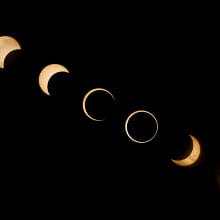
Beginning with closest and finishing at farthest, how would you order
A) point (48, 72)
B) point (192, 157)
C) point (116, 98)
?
point (192, 157) < point (48, 72) < point (116, 98)

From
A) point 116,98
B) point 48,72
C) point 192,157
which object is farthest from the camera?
point 116,98

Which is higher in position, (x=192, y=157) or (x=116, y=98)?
(x=116, y=98)

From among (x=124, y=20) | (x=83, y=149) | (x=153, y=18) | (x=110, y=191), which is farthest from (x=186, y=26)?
(x=110, y=191)

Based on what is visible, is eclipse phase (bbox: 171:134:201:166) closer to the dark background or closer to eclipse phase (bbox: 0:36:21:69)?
the dark background

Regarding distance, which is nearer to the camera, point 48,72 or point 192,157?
point 192,157

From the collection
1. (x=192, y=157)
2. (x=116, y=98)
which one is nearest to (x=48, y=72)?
(x=116, y=98)

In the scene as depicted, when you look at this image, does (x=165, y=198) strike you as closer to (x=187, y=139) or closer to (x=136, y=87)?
(x=187, y=139)

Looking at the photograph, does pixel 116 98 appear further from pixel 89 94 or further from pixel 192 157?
pixel 192 157

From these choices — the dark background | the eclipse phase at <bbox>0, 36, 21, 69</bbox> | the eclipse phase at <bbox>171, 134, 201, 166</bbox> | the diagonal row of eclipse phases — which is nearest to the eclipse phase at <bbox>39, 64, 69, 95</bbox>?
the diagonal row of eclipse phases
